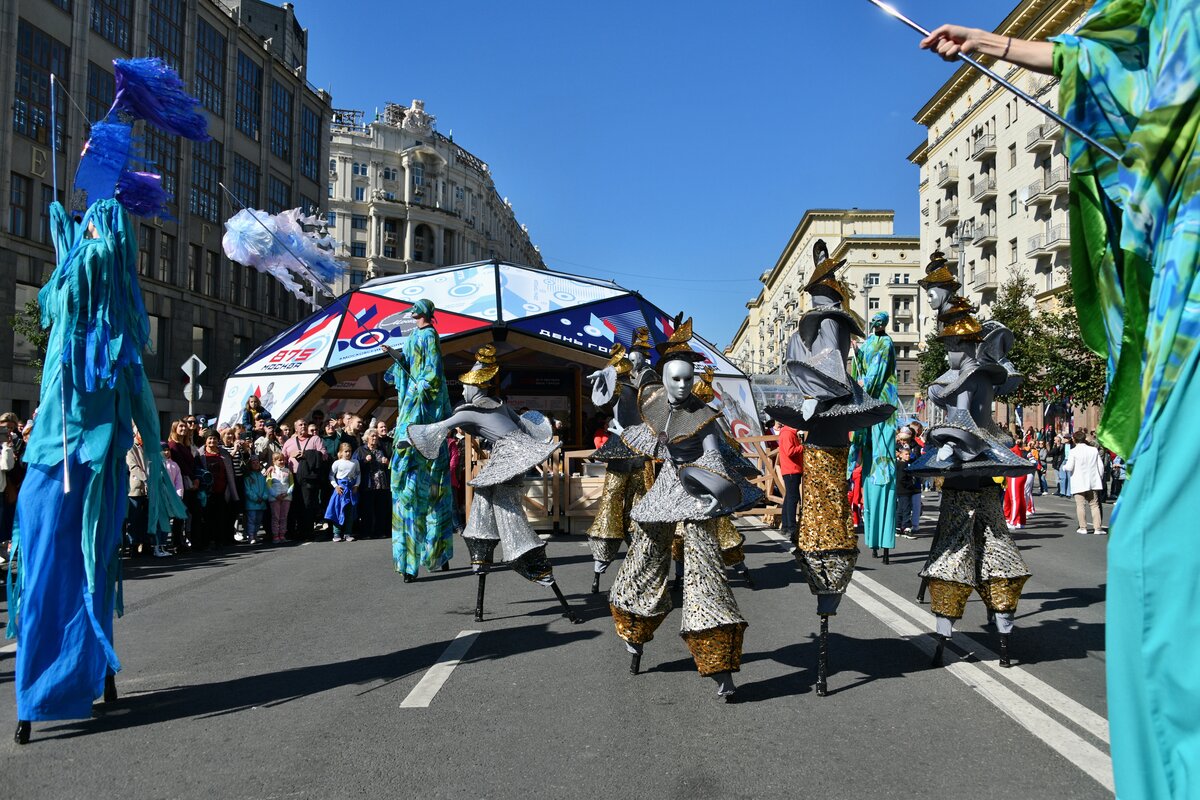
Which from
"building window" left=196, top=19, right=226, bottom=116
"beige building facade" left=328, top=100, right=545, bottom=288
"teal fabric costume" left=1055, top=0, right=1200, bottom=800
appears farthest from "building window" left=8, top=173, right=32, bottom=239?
"beige building facade" left=328, top=100, right=545, bottom=288

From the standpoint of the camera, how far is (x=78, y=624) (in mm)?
4422

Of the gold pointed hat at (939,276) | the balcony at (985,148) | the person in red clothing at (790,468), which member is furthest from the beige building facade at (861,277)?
the gold pointed hat at (939,276)

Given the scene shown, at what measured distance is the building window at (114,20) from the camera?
3135 cm

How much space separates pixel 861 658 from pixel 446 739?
2.76 m

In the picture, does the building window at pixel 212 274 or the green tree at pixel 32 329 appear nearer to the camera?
the green tree at pixel 32 329

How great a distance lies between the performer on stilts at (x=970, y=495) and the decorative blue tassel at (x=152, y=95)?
4856 mm

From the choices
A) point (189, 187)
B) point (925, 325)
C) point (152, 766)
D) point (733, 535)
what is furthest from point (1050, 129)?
point (152, 766)

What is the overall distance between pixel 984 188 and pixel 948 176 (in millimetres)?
6052

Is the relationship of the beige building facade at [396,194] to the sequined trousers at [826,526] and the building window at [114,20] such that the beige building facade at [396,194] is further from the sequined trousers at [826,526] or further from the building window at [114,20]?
the sequined trousers at [826,526]

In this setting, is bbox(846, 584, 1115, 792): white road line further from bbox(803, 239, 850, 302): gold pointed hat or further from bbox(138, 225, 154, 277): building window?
bbox(138, 225, 154, 277): building window

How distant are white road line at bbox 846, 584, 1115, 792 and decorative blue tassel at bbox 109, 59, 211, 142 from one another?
522cm

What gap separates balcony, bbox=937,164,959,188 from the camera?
194 ft

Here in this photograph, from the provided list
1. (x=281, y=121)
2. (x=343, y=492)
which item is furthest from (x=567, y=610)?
(x=281, y=121)

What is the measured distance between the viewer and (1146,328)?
2.36 metres
